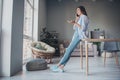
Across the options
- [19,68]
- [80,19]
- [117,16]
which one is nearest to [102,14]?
[117,16]

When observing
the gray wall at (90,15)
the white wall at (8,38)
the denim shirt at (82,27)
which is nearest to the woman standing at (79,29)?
the denim shirt at (82,27)

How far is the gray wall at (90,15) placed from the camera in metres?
9.26

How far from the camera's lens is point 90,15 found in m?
9.34

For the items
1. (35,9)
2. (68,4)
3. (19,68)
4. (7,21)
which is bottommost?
(19,68)

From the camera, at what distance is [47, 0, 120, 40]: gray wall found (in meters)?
9.26

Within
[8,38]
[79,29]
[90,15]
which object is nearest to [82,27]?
[79,29]

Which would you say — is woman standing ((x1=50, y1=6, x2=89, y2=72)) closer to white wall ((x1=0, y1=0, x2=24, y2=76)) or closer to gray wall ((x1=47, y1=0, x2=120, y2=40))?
white wall ((x1=0, y1=0, x2=24, y2=76))

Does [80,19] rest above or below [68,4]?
below

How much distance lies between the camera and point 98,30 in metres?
9.05

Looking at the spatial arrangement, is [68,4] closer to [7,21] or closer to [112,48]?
[112,48]

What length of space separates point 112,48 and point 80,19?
133cm

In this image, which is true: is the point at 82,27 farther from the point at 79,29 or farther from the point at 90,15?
the point at 90,15

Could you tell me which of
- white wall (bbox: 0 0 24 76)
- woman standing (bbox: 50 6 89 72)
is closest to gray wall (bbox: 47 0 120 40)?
woman standing (bbox: 50 6 89 72)

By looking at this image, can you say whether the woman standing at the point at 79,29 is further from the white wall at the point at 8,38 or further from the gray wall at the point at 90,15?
the gray wall at the point at 90,15
